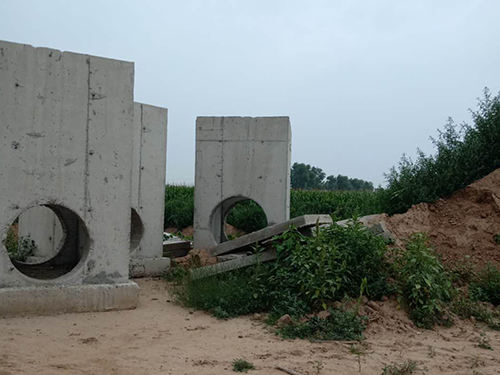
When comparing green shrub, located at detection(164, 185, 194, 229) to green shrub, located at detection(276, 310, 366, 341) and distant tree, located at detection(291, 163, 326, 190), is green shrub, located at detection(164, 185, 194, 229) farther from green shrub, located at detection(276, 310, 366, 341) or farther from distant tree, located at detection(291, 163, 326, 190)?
distant tree, located at detection(291, 163, 326, 190)

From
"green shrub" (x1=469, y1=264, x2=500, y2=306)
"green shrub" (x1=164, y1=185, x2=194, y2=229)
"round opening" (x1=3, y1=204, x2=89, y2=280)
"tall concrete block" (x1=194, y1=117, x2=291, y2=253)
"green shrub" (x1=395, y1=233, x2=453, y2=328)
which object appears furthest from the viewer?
"green shrub" (x1=164, y1=185, x2=194, y2=229)

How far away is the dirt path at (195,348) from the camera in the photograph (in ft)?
13.1

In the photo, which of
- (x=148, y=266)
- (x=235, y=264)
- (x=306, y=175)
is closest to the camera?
(x=235, y=264)

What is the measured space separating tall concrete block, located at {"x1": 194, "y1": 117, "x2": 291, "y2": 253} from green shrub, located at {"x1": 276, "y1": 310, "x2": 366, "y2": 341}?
14.5 ft

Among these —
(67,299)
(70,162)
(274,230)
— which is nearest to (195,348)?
(67,299)

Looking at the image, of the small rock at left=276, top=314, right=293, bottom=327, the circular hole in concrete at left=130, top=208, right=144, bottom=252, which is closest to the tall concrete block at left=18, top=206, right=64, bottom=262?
the circular hole in concrete at left=130, top=208, right=144, bottom=252

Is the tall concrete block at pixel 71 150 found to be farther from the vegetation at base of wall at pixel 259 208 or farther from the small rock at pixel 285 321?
the vegetation at base of wall at pixel 259 208

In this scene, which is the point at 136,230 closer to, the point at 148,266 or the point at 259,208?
the point at 148,266

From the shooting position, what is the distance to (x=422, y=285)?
5.71 m

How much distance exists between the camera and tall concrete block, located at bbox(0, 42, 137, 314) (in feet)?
17.7

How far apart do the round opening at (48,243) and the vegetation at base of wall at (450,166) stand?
5.19m

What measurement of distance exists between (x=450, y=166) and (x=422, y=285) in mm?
3212

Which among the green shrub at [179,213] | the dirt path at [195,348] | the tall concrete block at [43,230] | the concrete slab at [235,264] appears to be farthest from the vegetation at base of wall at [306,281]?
the green shrub at [179,213]

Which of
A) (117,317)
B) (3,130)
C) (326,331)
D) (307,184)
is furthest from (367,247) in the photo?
(307,184)
